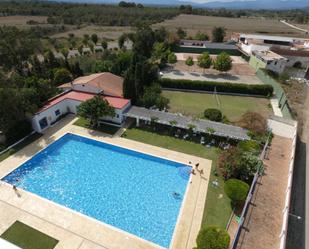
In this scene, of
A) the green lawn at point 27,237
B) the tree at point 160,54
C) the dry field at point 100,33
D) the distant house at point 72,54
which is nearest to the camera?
the green lawn at point 27,237

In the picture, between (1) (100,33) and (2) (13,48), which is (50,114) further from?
(1) (100,33)

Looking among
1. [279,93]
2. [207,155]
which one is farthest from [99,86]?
[279,93]

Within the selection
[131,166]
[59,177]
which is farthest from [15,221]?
[131,166]

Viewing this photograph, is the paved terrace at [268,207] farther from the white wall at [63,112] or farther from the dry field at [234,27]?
the dry field at [234,27]

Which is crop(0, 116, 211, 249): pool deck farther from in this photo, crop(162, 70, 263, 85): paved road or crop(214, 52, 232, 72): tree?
crop(214, 52, 232, 72): tree

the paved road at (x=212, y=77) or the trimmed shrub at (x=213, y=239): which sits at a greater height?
the trimmed shrub at (x=213, y=239)

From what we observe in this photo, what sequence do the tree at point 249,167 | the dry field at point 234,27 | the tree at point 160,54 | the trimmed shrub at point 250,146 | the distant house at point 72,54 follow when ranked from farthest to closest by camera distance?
1. the dry field at point 234,27
2. the distant house at point 72,54
3. the tree at point 160,54
4. the trimmed shrub at point 250,146
5. the tree at point 249,167

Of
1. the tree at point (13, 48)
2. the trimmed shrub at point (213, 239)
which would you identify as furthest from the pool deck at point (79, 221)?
the tree at point (13, 48)
